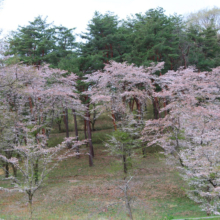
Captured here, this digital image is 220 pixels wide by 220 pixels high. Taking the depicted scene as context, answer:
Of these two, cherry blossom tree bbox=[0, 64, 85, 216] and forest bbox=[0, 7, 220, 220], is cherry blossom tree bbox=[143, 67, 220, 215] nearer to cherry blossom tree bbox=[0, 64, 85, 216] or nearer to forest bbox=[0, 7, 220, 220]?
forest bbox=[0, 7, 220, 220]

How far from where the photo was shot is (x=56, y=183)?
13539 mm

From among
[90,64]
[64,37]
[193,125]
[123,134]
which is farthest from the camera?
[64,37]

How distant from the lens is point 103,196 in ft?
36.1

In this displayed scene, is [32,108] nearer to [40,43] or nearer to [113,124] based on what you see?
[113,124]

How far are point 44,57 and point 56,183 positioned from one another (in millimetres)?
11300

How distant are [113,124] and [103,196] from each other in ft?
19.4

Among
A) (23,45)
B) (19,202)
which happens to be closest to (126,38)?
(23,45)

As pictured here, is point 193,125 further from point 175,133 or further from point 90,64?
point 90,64

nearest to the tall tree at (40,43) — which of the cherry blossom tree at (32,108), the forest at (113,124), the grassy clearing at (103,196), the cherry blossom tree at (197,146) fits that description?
the forest at (113,124)

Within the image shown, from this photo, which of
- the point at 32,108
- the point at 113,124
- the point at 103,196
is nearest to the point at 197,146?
the point at 103,196

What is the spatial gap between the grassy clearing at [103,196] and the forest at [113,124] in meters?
0.06

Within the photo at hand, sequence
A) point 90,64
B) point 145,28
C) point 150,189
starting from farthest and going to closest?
1. point 145,28
2. point 90,64
3. point 150,189

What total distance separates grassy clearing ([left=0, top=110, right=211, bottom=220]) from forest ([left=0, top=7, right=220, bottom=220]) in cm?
6

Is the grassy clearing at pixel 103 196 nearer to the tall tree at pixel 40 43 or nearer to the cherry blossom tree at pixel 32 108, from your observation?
the cherry blossom tree at pixel 32 108
